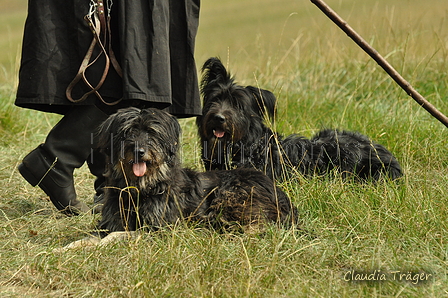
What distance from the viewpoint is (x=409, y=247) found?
349 centimetres

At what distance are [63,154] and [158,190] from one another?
1.00 meters

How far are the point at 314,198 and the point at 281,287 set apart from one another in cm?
142

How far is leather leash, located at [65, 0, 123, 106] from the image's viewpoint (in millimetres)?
3812

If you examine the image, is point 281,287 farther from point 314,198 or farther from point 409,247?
point 314,198

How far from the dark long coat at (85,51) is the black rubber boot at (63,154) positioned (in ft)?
0.79

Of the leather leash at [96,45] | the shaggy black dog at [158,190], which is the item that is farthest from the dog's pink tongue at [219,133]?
the leather leash at [96,45]

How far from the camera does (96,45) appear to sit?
3.93m

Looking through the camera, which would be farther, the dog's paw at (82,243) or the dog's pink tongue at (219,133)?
the dog's pink tongue at (219,133)

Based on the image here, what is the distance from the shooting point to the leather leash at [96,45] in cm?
381

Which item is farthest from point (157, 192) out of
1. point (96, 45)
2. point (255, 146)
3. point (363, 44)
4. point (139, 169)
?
point (363, 44)

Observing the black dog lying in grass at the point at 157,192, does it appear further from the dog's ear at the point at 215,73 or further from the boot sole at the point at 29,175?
the dog's ear at the point at 215,73

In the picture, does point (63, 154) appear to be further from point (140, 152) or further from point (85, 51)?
point (140, 152)

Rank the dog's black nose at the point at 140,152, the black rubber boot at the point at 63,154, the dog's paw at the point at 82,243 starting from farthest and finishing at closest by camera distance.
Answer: the black rubber boot at the point at 63,154
the dog's black nose at the point at 140,152
the dog's paw at the point at 82,243

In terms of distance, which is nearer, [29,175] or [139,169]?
[139,169]
